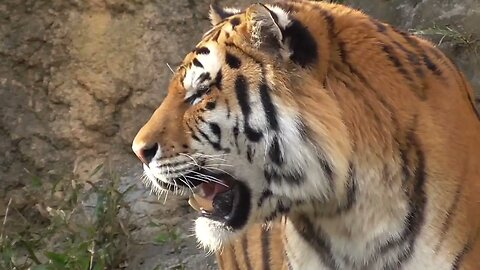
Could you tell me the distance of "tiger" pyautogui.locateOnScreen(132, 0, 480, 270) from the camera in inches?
80.2

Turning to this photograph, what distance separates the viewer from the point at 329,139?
2.03m

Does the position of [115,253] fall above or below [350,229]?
below

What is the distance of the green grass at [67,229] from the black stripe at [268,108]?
1.46 meters

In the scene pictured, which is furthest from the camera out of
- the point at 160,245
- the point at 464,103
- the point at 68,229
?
the point at 160,245

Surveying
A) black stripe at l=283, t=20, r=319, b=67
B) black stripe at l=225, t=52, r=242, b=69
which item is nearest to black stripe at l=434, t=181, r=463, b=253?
black stripe at l=283, t=20, r=319, b=67

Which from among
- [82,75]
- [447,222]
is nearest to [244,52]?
[447,222]

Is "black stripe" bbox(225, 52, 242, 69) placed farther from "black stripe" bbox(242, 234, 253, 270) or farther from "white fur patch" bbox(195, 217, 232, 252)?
"black stripe" bbox(242, 234, 253, 270)

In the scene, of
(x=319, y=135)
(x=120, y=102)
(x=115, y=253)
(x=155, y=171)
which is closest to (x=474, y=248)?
(x=319, y=135)

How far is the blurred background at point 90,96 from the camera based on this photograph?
3.78m

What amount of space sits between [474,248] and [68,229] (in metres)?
1.81

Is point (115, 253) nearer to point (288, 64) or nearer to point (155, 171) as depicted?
point (155, 171)

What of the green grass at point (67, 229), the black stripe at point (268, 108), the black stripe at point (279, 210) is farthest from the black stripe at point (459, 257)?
the green grass at point (67, 229)

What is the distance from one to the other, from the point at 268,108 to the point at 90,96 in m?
1.96

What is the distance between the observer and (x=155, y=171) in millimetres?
2150
